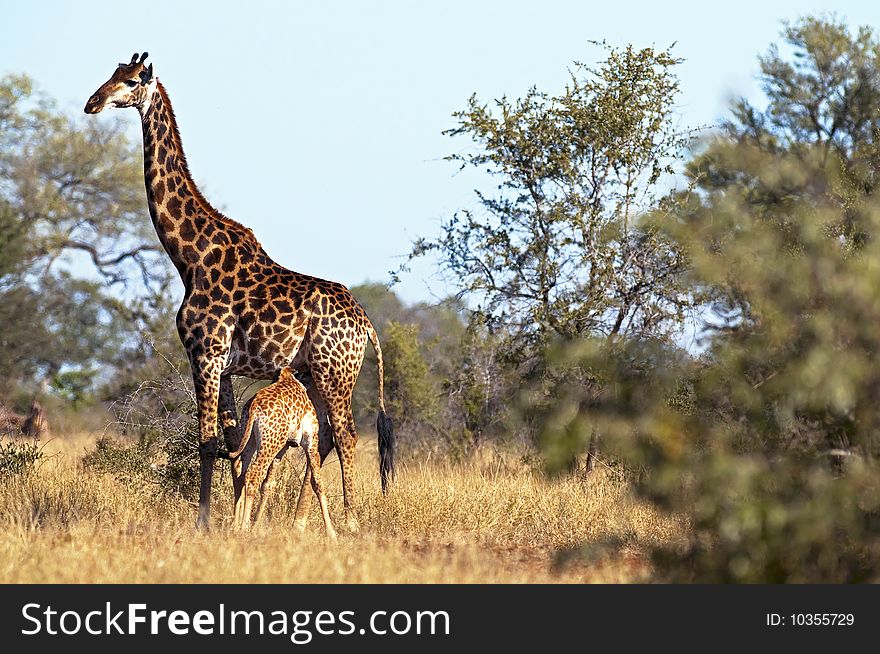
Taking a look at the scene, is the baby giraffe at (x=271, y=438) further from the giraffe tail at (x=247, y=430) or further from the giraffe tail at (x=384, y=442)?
the giraffe tail at (x=384, y=442)

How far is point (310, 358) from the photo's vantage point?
386 inches

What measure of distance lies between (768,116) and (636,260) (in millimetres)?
9443

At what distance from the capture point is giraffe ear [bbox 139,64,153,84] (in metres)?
9.89

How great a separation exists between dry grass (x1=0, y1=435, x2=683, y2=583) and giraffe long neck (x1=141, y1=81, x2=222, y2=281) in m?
2.08

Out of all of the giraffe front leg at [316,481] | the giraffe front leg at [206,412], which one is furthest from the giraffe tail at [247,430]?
the giraffe front leg at [316,481]

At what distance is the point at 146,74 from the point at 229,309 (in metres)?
2.02

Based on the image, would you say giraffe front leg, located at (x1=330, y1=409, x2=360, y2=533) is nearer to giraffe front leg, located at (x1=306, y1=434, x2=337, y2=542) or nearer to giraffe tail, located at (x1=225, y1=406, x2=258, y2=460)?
giraffe front leg, located at (x1=306, y1=434, x2=337, y2=542)

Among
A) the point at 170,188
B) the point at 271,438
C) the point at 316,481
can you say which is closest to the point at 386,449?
the point at 316,481

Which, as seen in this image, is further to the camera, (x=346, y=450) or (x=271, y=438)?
(x=346, y=450)

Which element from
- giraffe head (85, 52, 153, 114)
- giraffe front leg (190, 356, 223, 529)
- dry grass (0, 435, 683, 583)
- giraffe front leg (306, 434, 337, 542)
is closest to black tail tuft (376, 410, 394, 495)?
dry grass (0, 435, 683, 583)

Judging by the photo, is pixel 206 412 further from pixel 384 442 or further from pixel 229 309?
pixel 384 442

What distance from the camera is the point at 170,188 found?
10.0 m

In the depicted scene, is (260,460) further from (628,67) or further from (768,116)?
(768,116)

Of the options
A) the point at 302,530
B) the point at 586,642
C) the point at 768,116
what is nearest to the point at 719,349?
the point at 586,642
